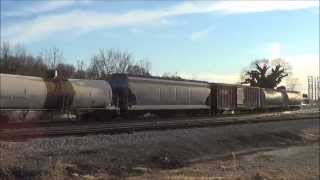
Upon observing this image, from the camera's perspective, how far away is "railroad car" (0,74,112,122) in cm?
2767

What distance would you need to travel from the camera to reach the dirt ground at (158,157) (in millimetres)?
15148

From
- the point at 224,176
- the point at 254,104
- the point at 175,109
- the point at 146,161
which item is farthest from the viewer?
the point at 254,104

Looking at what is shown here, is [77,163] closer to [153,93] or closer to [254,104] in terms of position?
[153,93]

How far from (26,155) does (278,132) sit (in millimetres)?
20931

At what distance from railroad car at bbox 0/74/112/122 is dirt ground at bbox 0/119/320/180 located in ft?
25.4

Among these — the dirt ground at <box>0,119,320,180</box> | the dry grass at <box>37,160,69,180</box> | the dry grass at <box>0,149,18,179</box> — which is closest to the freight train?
the dirt ground at <box>0,119,320,180</box>

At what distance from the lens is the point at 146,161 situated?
18109 mm

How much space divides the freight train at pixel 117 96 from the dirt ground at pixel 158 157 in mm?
7967

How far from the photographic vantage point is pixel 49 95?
1208 inches

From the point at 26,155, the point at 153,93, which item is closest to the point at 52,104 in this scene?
the point at 153,93

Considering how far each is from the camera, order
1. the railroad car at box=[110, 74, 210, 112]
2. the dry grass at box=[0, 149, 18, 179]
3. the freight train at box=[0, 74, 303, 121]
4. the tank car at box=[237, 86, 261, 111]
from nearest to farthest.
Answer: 1. the dry grass at box=[0, 149, 18, 179]
2. the freight train at box=[0, 74, 303, 121]
3. the railroad car at box=[110, 74, 210, 112]
4. the tank car at box=[237, 86, 261, 111]

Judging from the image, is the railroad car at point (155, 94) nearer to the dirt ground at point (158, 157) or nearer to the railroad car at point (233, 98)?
the railroad car at point (233, 98)

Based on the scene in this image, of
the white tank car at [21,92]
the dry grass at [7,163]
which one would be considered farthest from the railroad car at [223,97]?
the dry grass at [7,163]

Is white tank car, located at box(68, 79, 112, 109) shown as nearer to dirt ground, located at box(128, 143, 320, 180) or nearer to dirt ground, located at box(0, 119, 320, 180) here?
dirt ground, located at box(0, 119, 320, 180)
